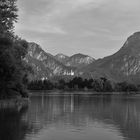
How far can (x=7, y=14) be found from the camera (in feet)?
249

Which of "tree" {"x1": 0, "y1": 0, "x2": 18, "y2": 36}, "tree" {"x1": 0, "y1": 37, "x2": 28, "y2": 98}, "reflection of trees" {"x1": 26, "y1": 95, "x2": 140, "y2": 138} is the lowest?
"reflection of trees" {"x1": 26, "y1": 95, "x2": 140, "y2": 138}

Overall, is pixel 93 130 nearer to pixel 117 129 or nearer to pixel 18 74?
pixel 117 129

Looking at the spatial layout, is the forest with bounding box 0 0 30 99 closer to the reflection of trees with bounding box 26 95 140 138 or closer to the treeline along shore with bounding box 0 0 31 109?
the treeline along shore with bounding box 0 0 31 109

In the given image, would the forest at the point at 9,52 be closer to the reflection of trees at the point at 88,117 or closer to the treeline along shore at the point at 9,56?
the treeline along shore at the point at 9,56

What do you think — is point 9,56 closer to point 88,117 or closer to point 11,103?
point 11,103

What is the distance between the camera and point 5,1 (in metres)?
76.8

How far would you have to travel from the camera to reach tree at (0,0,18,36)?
7525 centimetres

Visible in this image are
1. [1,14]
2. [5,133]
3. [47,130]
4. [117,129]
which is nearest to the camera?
[5,133]

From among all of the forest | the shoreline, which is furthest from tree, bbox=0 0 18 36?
the shoreline

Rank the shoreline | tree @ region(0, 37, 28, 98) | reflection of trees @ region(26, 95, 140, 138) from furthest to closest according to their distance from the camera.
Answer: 1. the shoreline
2. tree @ region(0, 37, 28, 98)
3. reflection of trees @ region(26, 95, 140, 138)

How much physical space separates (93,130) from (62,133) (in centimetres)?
492

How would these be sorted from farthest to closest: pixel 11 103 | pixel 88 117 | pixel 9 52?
pixel 11 103 < pixel 9 52 < pixel 88 117

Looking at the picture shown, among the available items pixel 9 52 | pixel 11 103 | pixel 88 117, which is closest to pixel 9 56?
pixel 9 52

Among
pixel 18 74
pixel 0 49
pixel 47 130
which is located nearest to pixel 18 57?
pixel 18 74
